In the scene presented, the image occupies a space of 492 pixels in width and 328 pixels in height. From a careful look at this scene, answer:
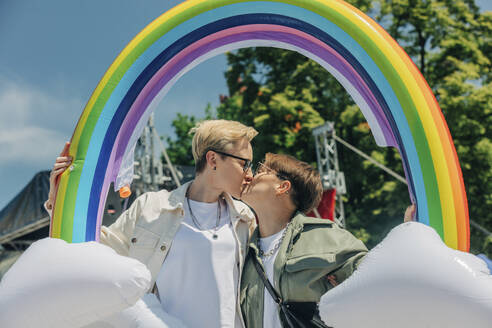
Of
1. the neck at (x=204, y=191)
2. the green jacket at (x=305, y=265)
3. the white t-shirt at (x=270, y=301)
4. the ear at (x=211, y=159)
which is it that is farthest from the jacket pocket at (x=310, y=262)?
the ear at (x=211, y=159)

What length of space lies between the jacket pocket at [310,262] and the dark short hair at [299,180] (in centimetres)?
53

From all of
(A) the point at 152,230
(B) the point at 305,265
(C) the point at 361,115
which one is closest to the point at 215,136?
(A) the point at 152,230

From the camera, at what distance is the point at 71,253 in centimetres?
194

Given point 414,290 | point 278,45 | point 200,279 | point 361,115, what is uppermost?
point 361,115

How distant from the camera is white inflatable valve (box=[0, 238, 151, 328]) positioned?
1.81 metres

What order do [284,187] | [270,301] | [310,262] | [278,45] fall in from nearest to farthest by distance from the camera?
[310,262] < [270,301] < [284,187] < [278,45]

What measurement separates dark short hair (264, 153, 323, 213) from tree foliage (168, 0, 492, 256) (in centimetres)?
965

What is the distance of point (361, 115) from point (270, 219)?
10473mm

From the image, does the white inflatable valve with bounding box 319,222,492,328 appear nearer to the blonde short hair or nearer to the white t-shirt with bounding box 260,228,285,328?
the white t-shirt with bounding box 260,228,285,328

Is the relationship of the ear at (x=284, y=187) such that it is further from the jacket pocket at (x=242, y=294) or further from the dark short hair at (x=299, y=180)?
the jacket pocket at (x=242, y=294)

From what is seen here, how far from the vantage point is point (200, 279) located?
2.28 metres

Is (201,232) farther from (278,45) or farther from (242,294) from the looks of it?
(278,45)

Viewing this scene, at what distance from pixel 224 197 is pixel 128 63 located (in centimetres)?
95

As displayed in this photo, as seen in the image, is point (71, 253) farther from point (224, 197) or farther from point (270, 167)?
point (270, 167)
